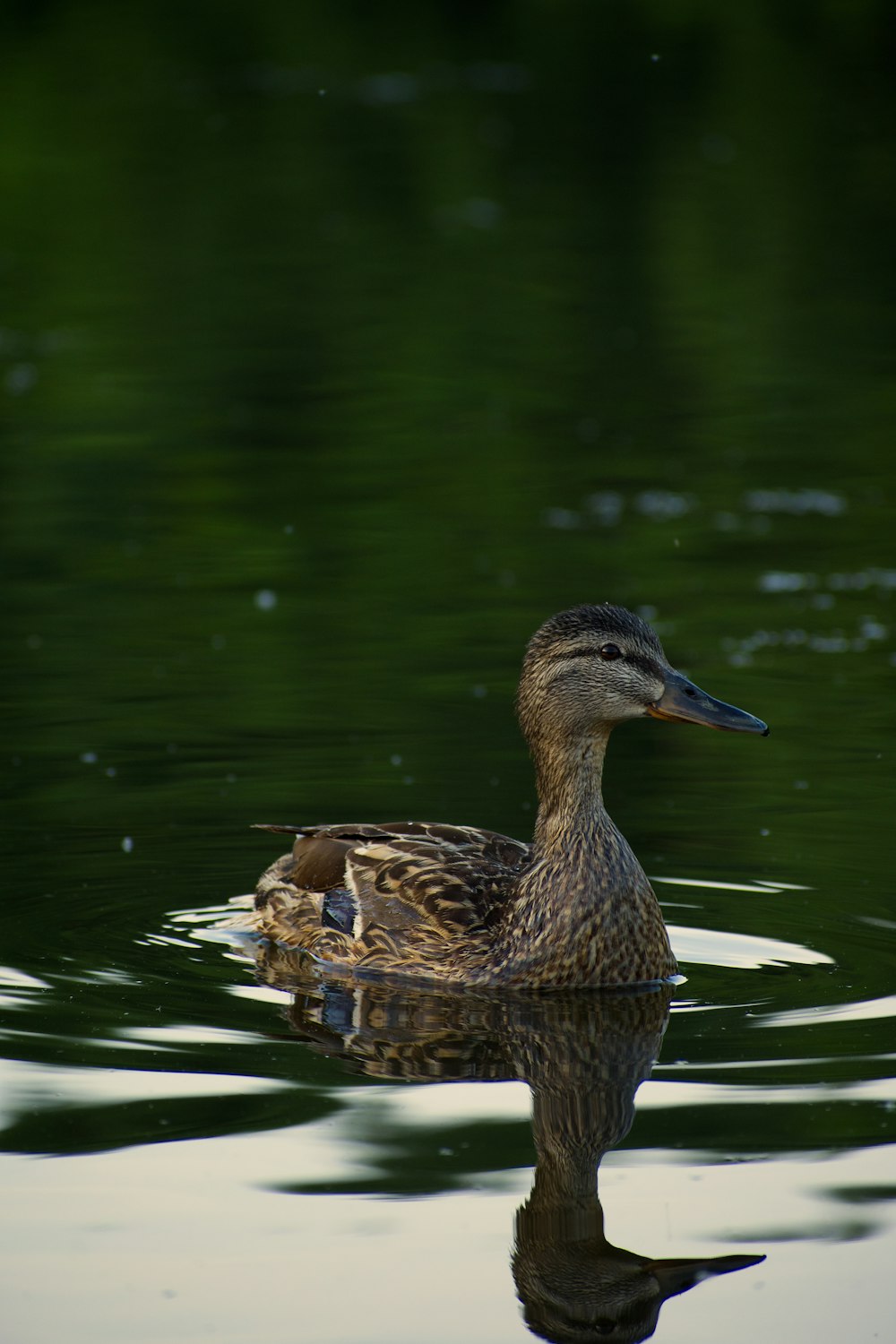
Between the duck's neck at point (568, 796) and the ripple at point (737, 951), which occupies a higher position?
the duck's neck at point (568, 796)

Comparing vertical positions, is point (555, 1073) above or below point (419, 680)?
above

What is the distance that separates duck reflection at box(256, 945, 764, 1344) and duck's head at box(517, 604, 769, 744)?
3.11 ft

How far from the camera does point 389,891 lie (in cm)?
804

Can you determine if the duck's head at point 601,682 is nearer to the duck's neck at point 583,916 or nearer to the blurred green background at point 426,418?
the duck's neck at point 583,916

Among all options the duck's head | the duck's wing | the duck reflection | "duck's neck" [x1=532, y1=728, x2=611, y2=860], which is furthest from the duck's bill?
the duck reflection

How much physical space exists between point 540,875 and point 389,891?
21.1 inches

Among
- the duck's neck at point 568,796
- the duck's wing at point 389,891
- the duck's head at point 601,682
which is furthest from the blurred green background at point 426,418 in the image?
the duck's head at point 601,682

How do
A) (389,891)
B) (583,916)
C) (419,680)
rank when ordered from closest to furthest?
(583,916) → (389,891) → (419,680)

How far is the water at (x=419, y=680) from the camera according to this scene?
5.64 metres

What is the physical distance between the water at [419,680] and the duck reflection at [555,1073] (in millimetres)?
21

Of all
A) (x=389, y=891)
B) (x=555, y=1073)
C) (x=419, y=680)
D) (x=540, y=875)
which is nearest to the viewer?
(x=555, y=1073)

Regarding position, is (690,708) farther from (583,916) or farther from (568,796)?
(583,916)

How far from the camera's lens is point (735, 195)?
28.0 metres

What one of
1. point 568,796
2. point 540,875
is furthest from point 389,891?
point 568,796
